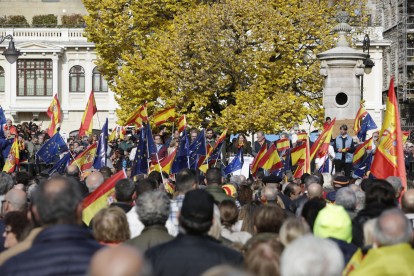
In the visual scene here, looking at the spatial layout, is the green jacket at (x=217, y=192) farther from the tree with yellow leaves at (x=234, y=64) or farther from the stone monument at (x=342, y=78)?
the tree with yellow leaves at (x=234, y=64)

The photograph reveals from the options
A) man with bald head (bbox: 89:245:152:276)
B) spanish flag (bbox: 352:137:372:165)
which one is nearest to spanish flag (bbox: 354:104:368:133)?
spanish flag (bbox: 352:137:372:165)

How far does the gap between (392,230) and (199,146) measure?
382 inches

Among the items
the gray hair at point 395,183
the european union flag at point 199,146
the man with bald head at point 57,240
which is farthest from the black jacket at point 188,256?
the european union flag at point 199,146

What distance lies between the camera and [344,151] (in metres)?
15.2

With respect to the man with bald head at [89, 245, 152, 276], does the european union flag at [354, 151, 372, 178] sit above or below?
below

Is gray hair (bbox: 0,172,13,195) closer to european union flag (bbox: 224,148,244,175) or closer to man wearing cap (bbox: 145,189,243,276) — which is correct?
man wearing cap (bbox: 145,189,243,276)

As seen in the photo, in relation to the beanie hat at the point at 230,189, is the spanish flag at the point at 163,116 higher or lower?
higher

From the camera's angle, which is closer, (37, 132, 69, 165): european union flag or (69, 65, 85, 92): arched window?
(37, 132, 69, 165): european union flag

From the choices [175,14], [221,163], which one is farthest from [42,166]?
[175,14]

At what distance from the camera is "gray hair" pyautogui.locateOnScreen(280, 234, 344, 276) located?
2.97 meters

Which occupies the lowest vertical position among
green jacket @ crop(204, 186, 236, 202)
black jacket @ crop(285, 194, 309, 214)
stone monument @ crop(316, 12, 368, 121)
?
black jacket @ crop(285, 194, 309, 214)

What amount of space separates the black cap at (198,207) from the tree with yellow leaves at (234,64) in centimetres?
1792

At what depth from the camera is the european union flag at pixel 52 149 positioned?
1550 centimetres

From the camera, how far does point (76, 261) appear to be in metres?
3.26
